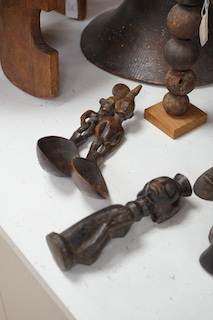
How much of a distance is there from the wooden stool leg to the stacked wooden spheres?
8.5 inches

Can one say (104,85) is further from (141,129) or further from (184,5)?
(184,5)

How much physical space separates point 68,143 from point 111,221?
19 cm

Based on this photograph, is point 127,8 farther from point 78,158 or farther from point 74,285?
point 74,285

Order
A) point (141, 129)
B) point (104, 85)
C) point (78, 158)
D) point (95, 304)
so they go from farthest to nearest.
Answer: point (104, 85)
point (141, 129)
point (78, 158)
point (95, 304)

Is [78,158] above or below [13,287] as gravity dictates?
above

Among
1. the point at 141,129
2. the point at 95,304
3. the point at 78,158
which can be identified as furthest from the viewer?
the point at 141,129

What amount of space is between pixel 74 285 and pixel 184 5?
0.46 meters

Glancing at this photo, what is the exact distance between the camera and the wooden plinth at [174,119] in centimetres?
94

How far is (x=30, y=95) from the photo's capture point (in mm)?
1036

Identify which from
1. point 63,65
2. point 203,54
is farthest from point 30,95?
point 203,54

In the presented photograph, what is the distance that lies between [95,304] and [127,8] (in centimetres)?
64

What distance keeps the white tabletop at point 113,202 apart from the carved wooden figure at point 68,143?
2 centimetres

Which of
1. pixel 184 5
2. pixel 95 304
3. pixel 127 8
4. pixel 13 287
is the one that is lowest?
pixel 13 287

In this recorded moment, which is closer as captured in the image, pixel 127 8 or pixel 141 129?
pixel 141 129
